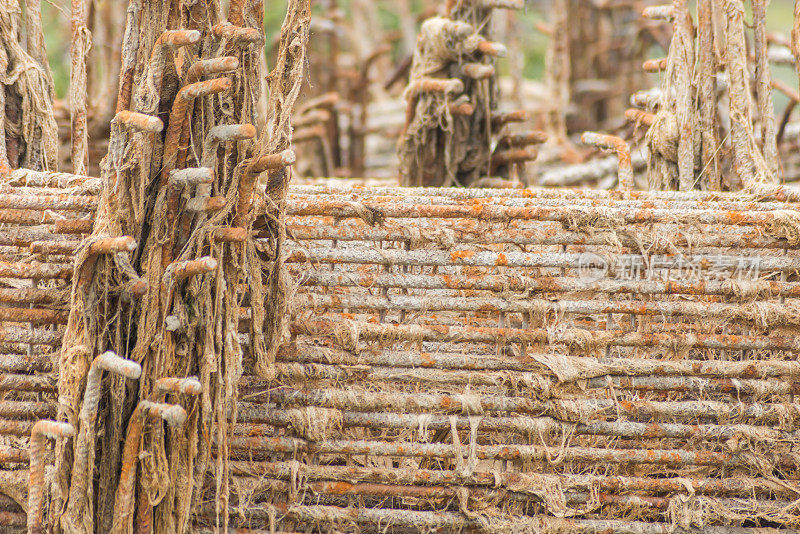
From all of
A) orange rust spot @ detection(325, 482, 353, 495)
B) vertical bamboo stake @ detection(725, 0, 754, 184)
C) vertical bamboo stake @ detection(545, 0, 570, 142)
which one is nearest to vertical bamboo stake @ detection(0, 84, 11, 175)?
orange rust spot @ detection(325, 482, 353, 495)

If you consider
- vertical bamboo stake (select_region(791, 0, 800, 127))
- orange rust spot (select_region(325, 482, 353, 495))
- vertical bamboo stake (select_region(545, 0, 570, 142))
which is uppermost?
vertical bamboo stake (select_region(545, 0, 570, 142))

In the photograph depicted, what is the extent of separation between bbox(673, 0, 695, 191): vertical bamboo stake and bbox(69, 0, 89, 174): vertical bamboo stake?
2.16 metres

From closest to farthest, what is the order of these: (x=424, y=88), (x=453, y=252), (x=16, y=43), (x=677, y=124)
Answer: (x=453, y=252) < (x=16, y=43) < (x=677, y=124) < (x=424, y=88)

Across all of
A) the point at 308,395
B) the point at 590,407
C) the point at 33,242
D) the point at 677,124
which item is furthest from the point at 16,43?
the point at 677,124

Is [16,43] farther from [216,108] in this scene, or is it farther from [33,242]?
[216,108]

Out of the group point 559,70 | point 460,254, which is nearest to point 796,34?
point 460,254

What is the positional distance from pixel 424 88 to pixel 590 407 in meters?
1.69

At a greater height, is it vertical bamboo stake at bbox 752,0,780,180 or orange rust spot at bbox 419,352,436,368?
vertical bamboo stake at bbox 752,0,780,180

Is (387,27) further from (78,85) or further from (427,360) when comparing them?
(427,360)

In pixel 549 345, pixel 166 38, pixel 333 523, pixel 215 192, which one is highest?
pixel 166 38

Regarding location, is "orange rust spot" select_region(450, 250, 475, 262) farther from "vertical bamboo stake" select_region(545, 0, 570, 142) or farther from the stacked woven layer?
"vertical bamboo stake" select_region(545, 0, 570, 142)

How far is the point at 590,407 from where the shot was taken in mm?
2018

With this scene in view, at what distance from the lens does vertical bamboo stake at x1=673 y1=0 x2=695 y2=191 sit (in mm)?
2709

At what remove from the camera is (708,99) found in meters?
2.72
